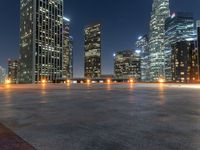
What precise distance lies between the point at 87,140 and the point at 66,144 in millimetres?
573

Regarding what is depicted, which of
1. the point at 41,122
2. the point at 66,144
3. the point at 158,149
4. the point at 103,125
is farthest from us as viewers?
the point at 41,122

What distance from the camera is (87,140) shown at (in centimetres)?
559

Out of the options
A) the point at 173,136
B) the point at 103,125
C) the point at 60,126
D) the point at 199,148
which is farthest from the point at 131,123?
the point at 199,148

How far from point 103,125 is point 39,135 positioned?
212 centimetres

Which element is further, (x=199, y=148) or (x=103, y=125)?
(x=103, y=125)

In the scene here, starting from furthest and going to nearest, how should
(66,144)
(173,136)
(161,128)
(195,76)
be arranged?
(195,76)
(161,128)
(173,136)
(66,144)

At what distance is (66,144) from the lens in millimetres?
5277

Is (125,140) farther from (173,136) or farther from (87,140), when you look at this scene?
(173,136)

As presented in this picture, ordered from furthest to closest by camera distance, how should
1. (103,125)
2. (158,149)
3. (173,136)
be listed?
(103,125) → (173,136) → (158,149)

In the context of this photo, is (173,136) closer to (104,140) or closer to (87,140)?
(104,140)

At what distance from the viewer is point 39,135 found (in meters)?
6.09

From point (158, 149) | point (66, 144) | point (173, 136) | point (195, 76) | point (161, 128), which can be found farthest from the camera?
point (195, 76)

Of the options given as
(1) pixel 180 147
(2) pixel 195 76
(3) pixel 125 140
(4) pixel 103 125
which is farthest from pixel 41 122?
(2) pixel 195 76

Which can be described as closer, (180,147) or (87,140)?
(180,147)
